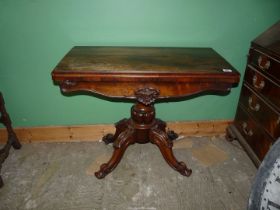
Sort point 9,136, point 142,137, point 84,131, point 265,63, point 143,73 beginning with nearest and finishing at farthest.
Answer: point 143,73, point 265,63, point 142,137, point 9,136, point 84,131

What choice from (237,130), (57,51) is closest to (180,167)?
(237,130)

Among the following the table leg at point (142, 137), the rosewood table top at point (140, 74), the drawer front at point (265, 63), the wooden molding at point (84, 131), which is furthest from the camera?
the wooden molding at point (84, 131)

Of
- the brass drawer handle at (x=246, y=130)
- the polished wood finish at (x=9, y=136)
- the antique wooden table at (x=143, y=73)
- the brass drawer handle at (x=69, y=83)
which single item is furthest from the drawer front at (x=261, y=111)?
the polished wood finish at (x=9, y=136)

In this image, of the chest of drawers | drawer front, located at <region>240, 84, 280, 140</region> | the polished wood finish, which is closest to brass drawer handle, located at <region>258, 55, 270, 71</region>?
the chest of drawers

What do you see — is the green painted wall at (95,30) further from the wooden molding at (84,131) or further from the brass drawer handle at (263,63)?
the brass drawer handle at (263,63)

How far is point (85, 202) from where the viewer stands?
1.63 meters

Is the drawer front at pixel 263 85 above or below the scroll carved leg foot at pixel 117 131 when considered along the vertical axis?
above

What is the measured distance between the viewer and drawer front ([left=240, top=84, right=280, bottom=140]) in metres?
1.55

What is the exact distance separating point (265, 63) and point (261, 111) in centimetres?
35

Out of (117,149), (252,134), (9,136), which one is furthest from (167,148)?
(9,136)

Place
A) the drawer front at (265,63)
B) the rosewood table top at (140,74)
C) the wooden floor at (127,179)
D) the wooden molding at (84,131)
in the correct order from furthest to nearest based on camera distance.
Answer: the wooden molding at (84,131) < the wooden floor at (127,179) < the drawer front at (265,63) < the rosewood table top at (140,74)

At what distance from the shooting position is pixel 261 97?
1693 millimetres

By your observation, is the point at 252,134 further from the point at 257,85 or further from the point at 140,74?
the point at 140,74

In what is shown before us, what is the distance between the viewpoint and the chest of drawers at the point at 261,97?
5.07ft
